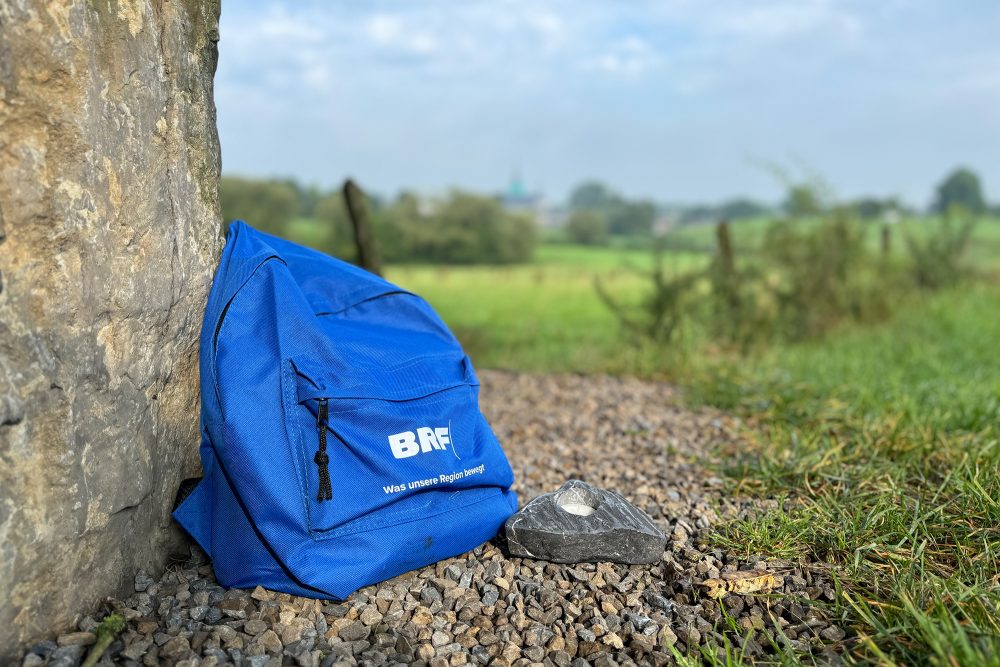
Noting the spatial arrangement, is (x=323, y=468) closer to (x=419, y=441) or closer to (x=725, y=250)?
(x=419, y=441)

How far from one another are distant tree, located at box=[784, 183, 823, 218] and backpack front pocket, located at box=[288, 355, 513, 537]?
7.75 metres

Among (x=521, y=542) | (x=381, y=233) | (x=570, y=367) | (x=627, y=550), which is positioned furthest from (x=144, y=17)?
(x=381, y=233)

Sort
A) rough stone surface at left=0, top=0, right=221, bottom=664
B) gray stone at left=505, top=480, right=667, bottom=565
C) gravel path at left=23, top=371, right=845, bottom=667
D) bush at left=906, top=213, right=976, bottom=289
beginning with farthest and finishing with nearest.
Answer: bush at left=906, top=213, right=976, bottom=289, gray stone at left=505, top=480, right=667, bottom=565, gravel path at left=23, top=371, right=845, bottom=667, rough stone surface at left=0, top=0, right=221, bottom=664

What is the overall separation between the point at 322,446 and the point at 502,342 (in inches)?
299

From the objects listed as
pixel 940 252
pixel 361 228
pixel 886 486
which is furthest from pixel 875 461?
pixel 940 252

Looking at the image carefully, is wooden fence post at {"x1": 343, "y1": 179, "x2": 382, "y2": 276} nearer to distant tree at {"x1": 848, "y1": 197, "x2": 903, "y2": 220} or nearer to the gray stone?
the gray stone

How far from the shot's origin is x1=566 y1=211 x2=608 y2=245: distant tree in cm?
2263

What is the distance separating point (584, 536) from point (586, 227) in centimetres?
2158

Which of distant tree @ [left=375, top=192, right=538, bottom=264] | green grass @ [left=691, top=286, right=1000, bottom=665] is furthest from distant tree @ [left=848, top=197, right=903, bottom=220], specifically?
distant tree @ [left=375, top=192, right=538, bottom=264]

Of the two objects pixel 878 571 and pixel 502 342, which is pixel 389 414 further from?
pixel 502 342

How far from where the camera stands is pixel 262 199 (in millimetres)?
14477

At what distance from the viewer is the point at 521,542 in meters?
2.76

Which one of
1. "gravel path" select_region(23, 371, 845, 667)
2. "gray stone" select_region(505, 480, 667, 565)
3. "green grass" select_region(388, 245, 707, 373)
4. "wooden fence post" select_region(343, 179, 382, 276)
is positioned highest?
"wooden fence post" select_region(343, 179, 382, 276)

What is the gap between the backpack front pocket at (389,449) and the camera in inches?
96.2
